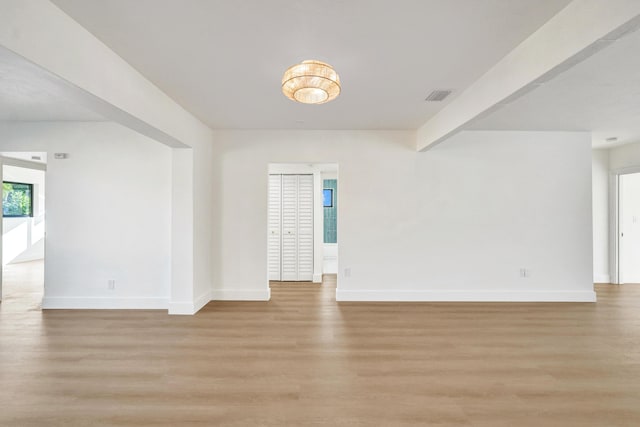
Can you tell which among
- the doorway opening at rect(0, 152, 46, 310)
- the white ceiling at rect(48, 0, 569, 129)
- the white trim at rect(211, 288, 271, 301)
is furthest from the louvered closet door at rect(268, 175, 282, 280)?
the doorway opening at rect(0, 152, 46, 310)

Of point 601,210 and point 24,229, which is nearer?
point 601,210

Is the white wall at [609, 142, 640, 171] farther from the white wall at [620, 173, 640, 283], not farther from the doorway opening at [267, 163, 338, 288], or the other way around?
the doorway opening at [267, 163, 338, 288]

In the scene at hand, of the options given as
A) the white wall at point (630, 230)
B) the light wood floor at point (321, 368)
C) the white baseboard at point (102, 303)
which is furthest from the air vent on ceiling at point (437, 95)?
the white wall at point (630, 230)

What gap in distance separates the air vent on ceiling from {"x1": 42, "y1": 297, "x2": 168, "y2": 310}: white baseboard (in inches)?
168

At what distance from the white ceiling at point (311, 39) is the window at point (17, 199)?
319 inches

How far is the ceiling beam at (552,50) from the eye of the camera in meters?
1.55

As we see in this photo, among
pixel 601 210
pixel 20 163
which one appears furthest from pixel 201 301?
pixel 601 210

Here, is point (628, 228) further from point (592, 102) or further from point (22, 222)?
point (22, 222)

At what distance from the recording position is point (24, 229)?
841 cm

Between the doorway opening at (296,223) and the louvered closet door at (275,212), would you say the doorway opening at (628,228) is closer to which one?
the doorway opening at (296,223)

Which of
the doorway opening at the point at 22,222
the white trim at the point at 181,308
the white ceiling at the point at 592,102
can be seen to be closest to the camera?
the white ceiling at the point at 592,102

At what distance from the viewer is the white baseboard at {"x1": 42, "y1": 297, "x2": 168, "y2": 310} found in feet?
13.7

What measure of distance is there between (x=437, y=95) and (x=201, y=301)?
393 cm

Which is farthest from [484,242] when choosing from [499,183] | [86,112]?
[86,112]
